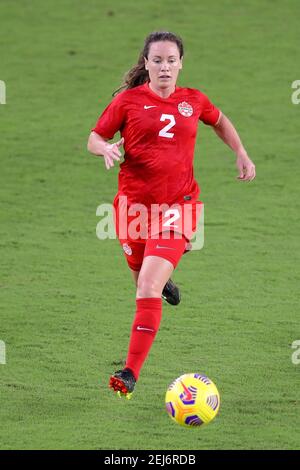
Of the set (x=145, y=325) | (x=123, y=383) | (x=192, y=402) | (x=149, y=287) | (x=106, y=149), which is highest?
(x=106, y=149)

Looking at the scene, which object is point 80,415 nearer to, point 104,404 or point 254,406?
point 104,404

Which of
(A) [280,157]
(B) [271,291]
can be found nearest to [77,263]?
→ (B) [271,291]

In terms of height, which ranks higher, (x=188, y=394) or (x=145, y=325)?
(x=145, y=325)

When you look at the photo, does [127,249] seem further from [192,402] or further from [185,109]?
[192,402]

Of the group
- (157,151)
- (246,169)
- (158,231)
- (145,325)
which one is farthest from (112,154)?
(246,169)

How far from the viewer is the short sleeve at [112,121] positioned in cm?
752

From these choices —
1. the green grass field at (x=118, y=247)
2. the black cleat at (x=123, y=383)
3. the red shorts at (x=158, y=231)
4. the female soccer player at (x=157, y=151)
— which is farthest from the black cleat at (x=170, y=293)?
the black cleat at (x=123, y=383)

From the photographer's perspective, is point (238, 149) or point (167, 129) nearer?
point (167, 129)

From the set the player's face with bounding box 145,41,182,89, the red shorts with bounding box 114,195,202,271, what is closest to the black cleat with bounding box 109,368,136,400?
the red shorts with bounding box 114,195,202,271

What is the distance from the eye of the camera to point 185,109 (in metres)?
7.61

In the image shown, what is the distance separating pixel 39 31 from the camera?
1786cm

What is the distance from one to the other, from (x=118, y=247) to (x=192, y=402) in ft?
15.7

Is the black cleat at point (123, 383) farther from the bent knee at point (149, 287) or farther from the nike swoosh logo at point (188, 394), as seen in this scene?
the bent knee at point (149, 287)

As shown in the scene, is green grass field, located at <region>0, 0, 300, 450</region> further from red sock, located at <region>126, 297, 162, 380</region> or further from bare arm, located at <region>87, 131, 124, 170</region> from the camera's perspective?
bare arm, located at <region>87, 131, 124, 170</region>
